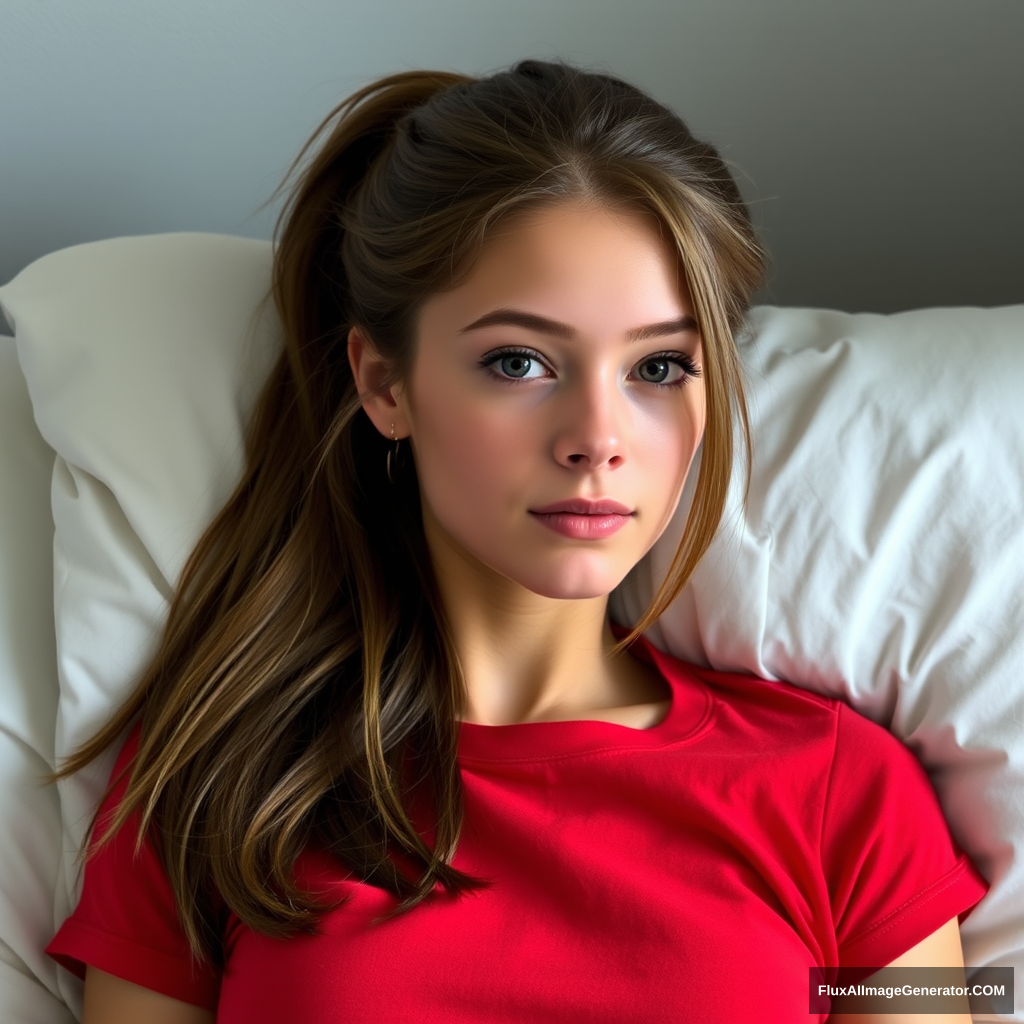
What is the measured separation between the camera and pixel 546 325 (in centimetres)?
100

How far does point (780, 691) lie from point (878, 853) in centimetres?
18

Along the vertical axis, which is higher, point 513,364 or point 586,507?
point 513,364

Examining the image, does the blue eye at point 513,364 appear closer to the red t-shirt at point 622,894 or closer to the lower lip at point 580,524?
the lower lip at point 580,524

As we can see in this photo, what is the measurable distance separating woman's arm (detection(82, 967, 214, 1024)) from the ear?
0.54 m

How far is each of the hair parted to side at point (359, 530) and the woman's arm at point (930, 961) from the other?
0.34 meters

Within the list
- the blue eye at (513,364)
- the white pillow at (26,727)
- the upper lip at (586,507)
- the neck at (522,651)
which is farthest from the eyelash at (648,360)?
the white pillow at (26,727)

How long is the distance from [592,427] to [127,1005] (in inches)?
25.0

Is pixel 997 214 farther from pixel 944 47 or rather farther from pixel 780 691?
pixel 780 691

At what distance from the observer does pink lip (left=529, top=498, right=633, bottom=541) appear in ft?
3.34

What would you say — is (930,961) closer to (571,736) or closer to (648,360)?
(571,736)

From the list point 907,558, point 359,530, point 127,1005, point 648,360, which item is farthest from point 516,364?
point 127,1005

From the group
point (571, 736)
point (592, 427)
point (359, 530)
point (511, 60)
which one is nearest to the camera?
point (592, 427)

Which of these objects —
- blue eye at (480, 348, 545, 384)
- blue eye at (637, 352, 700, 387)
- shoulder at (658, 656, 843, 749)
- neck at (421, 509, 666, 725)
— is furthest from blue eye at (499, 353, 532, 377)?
shoulder at (658, 656, 843, 749)

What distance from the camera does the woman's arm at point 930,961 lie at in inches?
39.2
